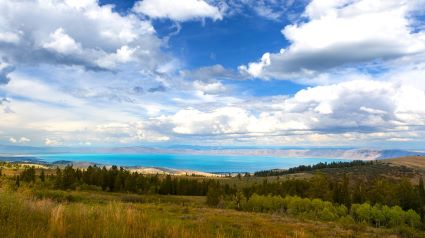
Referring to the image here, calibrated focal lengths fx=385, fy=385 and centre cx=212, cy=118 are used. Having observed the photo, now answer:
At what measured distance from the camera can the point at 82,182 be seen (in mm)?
134250

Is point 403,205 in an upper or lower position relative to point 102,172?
lower

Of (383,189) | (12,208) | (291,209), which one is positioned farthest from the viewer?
(383,189)

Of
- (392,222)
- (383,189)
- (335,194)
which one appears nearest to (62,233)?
(392,222)

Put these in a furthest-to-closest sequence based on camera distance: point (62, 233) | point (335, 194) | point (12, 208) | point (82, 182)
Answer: point (82, 182) → point (335, 194) → point (12, 208) → point (62, 233)

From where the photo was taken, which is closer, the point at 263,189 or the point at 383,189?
the point at 383,189

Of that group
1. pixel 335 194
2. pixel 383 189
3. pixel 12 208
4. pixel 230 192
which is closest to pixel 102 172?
pixel 230 192

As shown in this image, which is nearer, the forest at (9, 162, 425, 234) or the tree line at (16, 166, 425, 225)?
the forest at (9, 162, 425, 234)

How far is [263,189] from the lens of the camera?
136 meters

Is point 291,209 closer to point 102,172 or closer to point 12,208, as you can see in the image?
point 102,172

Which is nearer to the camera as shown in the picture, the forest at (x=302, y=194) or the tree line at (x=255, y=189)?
the forest at (x=302, y=194)

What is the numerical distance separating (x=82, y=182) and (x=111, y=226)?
134m

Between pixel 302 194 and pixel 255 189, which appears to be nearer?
pixel 302 194

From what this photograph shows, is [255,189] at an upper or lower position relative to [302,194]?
upper

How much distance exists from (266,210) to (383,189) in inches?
1946
